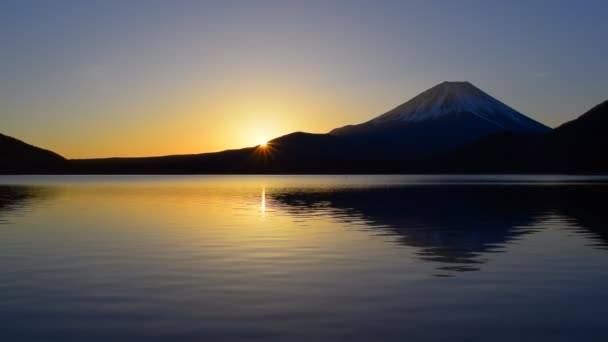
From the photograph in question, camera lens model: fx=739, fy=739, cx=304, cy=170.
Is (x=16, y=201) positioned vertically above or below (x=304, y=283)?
above

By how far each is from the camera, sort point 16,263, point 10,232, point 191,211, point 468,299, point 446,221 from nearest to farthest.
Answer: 1. point 468,299
2. point 16,263
3. point 10,232
4. point 446,221
5. point 191,211

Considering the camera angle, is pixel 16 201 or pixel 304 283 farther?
pixel 16 201

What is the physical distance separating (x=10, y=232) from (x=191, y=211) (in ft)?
82.0

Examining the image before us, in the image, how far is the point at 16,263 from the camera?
29469 mm

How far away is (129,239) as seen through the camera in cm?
4012

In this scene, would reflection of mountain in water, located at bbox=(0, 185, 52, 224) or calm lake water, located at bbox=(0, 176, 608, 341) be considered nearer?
calm lake water, located at bbox=(0, 176, 608, 341)

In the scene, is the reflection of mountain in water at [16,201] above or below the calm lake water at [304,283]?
above

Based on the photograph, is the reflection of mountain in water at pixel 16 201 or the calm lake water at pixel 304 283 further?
the reflection of mountain in water at pixel 16 201

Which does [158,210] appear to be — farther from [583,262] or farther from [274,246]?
[583,262]

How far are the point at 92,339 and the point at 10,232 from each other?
3022cm

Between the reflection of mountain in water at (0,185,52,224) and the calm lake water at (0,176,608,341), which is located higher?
the reflection of mountain in water at (0,185,52,224)

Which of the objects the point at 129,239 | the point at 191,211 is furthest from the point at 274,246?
the point at 191,211

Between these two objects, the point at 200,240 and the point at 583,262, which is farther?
the point at 200,240

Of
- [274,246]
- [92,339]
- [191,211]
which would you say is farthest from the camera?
[191,211]
